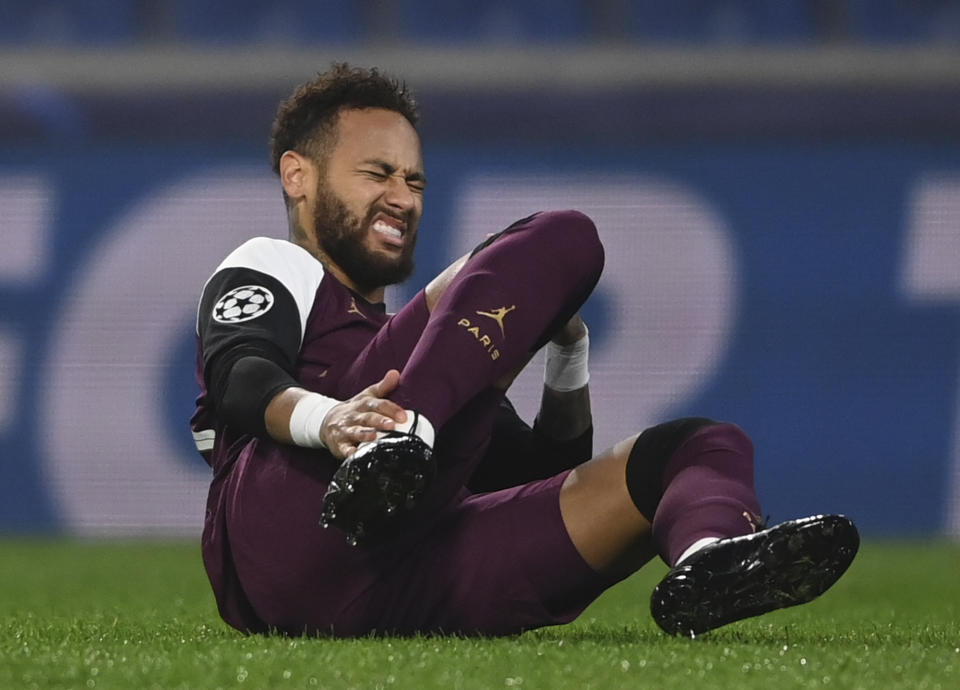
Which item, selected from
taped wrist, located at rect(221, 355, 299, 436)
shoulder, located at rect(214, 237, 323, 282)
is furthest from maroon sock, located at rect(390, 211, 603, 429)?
shoulder, located at rect(214, 237, 323, 282)

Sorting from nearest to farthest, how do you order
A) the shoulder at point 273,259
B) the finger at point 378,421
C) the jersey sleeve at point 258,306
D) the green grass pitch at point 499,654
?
the green grass pitch at point 499,654
the finger at point 378,421
the jersey sleeve at point 258,306
the shoulder at point 273,259

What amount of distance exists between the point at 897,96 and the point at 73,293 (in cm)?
363

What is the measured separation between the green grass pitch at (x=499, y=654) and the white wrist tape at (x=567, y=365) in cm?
38

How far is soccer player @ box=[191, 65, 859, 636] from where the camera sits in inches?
72.6

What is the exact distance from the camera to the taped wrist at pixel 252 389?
1.99 meters

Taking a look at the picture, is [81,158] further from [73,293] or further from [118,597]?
[118,597]

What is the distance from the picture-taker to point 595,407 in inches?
256

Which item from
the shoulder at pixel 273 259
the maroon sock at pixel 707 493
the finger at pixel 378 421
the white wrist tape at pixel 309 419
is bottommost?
the maroon sock at pixel 707 493

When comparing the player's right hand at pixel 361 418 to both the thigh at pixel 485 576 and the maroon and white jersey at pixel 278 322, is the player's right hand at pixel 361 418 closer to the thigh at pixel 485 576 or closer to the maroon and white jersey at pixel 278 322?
the maroon and white jersey at pixel 278 322

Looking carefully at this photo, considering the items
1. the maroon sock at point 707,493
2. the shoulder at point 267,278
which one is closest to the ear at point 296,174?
the shoulder at point 267,278

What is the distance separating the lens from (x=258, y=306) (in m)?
2.10

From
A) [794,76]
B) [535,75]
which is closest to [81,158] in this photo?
[535,75]

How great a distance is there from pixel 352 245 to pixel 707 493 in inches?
28.1

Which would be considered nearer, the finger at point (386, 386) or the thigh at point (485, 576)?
the finger at point (386, 386)
